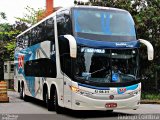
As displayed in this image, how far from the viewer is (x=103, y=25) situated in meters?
15.3

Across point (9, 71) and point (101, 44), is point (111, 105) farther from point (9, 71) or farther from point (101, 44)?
point (9, 71)

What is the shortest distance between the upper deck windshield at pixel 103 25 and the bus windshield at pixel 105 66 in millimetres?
542

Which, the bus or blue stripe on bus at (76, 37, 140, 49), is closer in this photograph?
the bus

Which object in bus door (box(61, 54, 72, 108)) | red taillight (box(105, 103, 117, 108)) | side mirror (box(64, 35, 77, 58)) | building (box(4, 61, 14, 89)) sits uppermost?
side mirror (box(64, 35, 77, 58))

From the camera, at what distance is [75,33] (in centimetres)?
1481

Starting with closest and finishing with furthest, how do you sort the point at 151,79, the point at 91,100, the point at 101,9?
the point at 91,100, the point at 101,9, the point at 151,79

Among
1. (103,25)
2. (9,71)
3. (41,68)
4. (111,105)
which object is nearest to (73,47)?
(103,25)

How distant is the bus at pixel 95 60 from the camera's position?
1445cm

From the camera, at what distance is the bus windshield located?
47.8 feet

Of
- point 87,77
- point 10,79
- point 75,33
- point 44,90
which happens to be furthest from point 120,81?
point 10,79

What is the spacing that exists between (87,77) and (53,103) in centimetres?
347

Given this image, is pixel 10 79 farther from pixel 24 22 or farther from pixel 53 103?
pixel 53 103

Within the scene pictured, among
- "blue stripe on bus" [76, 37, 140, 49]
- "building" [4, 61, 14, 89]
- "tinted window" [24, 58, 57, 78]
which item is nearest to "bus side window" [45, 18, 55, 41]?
"tinted window" [24, 58, 57, 78]

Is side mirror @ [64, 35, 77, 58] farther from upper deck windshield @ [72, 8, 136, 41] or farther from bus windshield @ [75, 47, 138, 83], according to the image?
upper deck windshield @ [72, 8, 136, 41]
